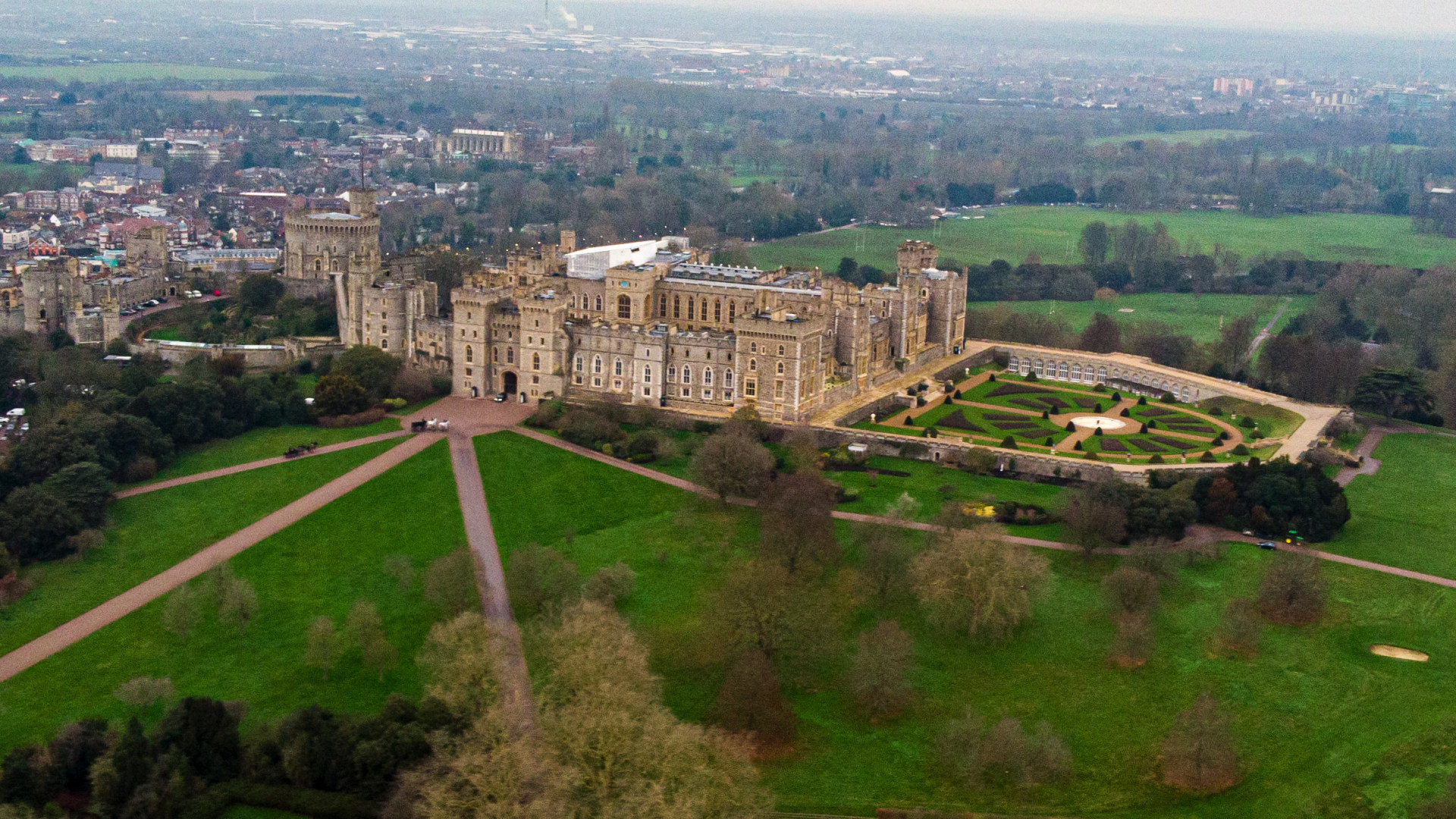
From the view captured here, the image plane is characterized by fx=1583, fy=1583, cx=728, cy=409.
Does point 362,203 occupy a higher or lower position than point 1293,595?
higher

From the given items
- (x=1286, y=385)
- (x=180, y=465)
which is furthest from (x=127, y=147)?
(x=1286, y=385)

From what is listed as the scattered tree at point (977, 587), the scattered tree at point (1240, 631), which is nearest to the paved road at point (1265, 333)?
the scattered tree at point (1240, 631)

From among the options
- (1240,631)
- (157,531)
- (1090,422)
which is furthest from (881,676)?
(1090,422)

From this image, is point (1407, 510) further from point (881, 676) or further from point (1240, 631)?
point (881, 676)

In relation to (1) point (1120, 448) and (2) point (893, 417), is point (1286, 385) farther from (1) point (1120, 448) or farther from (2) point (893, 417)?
(2) point (893, 417)

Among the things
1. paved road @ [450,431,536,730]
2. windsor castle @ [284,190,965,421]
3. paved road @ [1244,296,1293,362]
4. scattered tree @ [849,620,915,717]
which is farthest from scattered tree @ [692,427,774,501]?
paved road @ [1244,296,1293,362]
